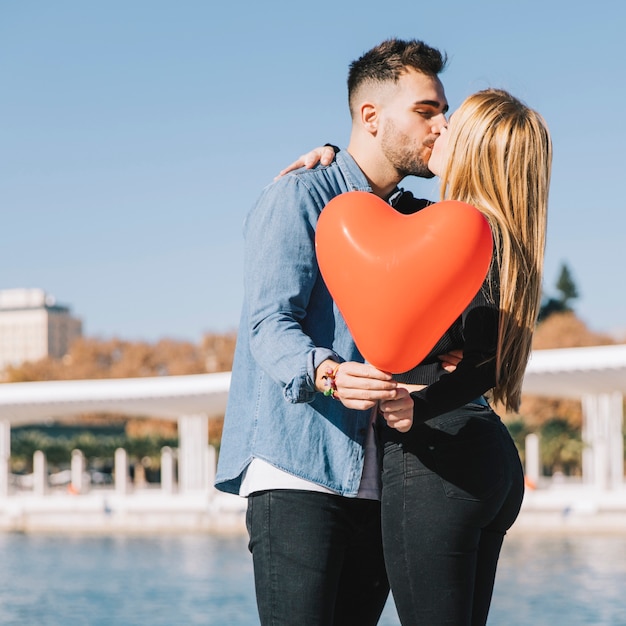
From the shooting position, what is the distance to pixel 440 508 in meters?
2.17

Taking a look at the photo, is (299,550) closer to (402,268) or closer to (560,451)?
(402,268)

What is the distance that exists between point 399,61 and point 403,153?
0.20 meters

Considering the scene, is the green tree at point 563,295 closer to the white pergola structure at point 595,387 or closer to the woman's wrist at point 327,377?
the white pergola structure at point 595,387

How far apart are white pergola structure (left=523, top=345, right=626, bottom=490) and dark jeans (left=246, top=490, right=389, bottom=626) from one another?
62.8 ft

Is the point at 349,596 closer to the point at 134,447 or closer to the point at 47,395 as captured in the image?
the point at 47,395

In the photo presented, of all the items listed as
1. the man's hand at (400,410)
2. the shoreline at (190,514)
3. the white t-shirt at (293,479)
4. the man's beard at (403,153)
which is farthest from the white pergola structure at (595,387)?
the man's hand at (400,410)

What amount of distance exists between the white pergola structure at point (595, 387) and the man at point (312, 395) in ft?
62.2

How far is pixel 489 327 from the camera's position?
2.20 metres

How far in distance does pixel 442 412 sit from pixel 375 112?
0.70 meters

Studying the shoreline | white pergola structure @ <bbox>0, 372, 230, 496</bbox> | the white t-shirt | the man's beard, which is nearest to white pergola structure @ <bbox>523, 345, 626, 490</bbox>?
the shoreline

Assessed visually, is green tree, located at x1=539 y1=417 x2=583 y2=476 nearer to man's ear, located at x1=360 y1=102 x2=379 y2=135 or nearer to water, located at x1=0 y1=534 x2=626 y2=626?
water, located at x1=0 y1=534 x2=626 y2=626

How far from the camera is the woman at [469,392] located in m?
2.17

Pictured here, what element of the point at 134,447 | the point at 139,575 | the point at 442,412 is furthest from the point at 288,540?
the point at 134,447

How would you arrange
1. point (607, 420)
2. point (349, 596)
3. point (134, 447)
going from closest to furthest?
point (349, 596)
point (607, 420)
point (134, 447)
